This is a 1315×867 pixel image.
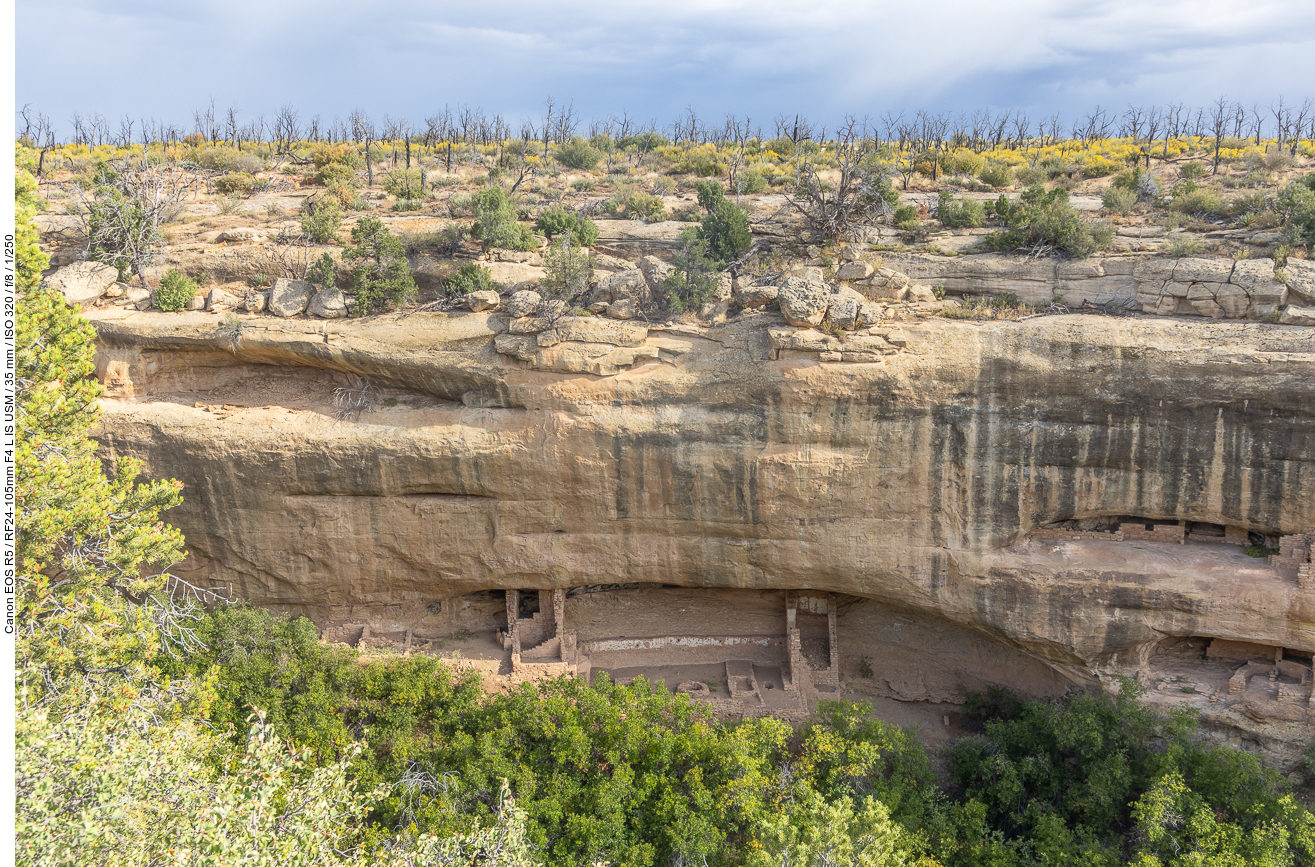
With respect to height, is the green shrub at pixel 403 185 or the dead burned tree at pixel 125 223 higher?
the green shrub at pixel 403 185

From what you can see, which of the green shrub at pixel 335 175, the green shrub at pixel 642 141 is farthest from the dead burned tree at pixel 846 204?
the green shrub at pixel 642 141

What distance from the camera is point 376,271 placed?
1588 cm

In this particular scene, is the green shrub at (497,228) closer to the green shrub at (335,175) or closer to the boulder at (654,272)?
the boulder at (654,272)

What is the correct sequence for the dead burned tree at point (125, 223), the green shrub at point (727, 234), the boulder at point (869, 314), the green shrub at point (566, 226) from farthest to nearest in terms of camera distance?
1. the green shrub at point (566, 226)
2. the green shrub at point (727, 234)
3. the dead burned tree at point (125, 223)
4. the boulder at point (869, 314)

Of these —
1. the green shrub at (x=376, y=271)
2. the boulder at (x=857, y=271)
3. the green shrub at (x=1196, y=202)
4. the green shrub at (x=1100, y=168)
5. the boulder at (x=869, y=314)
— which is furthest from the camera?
the green shrub at (x=1100, y=168)

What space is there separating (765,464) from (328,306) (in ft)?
29.6

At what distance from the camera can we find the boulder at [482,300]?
48.5ft

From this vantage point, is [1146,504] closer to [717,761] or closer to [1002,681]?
[1002,681]

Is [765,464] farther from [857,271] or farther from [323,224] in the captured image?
[323,224]

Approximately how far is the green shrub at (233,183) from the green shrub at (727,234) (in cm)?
1431

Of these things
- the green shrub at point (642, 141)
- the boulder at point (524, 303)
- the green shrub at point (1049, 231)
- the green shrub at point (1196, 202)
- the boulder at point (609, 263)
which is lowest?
the boulder at point (524, 303)

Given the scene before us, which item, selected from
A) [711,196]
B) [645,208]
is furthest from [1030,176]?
[645,208]

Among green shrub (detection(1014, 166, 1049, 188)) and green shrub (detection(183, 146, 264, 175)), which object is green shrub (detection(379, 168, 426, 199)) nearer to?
green shrub (detection(183, 146, 264, 175))

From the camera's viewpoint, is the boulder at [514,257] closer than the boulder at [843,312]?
No
